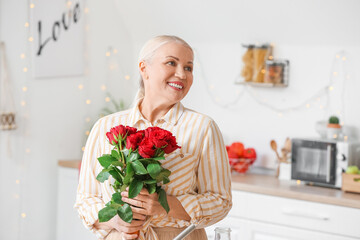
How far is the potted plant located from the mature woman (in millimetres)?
1646

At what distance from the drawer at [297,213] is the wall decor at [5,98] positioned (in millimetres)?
1352

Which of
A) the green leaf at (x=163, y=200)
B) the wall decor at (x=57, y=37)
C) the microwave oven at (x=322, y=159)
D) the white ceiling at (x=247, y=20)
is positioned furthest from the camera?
the wall decor at (x=57, y=37)

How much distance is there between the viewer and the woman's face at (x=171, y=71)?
159 cm

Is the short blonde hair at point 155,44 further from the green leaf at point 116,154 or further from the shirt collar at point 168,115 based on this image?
the green leaf at point 116,154

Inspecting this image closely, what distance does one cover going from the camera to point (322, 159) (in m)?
3.06

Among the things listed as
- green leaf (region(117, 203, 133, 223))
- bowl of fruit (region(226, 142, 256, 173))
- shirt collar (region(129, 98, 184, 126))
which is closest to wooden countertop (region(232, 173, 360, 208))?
bowl of fruit (region(226, 142, 256, 173))

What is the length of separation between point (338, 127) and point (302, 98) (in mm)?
328

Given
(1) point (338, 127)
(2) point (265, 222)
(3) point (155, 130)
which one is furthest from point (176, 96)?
(1) point (338, 127)

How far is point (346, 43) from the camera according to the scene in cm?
320

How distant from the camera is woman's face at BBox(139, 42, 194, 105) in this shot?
5.22 ft

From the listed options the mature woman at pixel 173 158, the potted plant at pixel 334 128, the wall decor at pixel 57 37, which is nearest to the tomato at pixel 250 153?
the potted plant at pixel 334 128

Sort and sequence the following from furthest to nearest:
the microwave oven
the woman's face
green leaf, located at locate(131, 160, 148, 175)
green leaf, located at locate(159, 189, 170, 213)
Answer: the microwave oven
the woman's face
green leaf, located at locate(159, 189, 170, 213)
green leaf, located at locate(131, 160, 148, 175)

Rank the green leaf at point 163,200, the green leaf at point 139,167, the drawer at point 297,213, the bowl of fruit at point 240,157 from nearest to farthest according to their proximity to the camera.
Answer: the green leaf at point 139,167 < the green leaf at point 163,200 < the drawer at point 297,213 < the bowl of fruit at point 240,157

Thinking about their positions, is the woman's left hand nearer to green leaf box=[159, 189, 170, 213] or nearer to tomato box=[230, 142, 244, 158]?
green leaf box=[159, 189, 170, 213]
